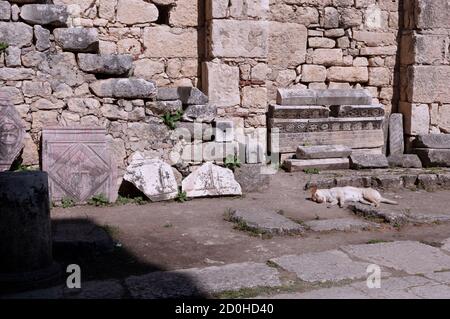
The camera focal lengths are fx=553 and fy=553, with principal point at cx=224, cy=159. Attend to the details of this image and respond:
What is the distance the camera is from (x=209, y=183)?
7000mm

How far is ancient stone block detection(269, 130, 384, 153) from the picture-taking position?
29.4 feet

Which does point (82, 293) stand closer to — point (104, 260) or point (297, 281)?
point (104, 260)

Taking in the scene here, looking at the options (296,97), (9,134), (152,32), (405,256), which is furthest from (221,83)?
(405,256)

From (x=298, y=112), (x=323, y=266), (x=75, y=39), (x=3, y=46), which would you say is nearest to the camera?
(x=323, y=266)

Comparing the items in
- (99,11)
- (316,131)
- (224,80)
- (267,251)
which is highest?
(99,11)

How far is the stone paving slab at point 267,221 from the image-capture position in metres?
5.50

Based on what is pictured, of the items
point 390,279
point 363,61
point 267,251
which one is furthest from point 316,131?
point 390,279

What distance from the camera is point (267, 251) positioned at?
16.1ft

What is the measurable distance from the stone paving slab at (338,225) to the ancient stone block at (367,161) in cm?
292

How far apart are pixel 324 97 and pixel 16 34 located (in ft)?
16.6

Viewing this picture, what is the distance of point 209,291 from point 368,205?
343 centimetres

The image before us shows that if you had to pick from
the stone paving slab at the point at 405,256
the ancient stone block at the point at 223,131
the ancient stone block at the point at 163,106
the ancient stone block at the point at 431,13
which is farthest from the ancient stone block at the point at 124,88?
the ancient stone block at the point at 431,13

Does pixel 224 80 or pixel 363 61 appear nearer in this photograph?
pixel 224 80
